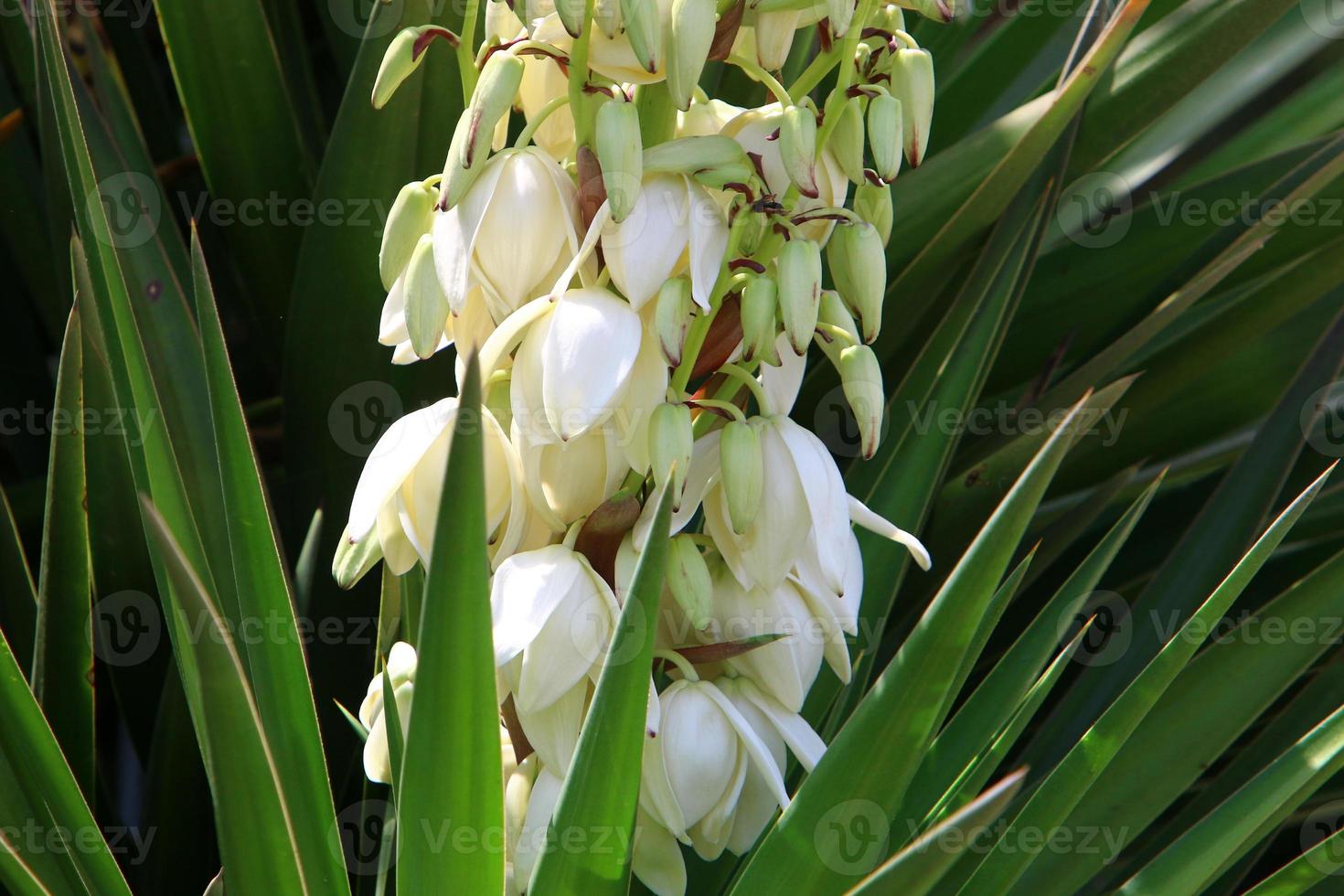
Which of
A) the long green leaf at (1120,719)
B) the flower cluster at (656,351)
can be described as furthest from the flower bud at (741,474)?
the long green leaf at (1120,719)

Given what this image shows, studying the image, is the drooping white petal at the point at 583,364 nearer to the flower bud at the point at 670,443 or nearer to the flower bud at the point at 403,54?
the flower bud at the point at 670,443

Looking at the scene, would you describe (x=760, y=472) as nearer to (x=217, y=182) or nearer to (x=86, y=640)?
(x=86, y=640)

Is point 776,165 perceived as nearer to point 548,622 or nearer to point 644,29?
point 644,29

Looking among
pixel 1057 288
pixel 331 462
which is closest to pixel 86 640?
pixel 331 462

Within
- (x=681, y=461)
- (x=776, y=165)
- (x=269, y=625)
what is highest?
(x=776, y=165)

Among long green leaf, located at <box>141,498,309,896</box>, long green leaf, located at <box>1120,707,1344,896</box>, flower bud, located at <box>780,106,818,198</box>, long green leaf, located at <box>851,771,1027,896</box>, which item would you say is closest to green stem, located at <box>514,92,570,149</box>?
flower bud, located at <box>780,106,818,198</box>

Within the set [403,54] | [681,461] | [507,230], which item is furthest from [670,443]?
[403,54]
